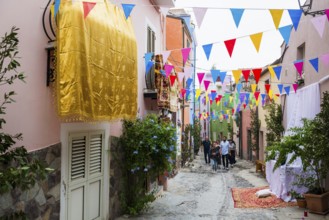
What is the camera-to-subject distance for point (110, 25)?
252 inches

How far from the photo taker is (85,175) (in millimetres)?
6855

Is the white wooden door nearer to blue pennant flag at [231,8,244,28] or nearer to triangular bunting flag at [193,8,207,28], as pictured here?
triangular bunting flag at [193,8,207,28]

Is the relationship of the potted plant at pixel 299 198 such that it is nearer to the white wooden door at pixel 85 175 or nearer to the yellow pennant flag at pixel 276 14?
the white wooden door at pixel 85 175

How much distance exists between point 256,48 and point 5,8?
4591mm

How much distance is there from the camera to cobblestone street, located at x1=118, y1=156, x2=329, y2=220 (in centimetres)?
905

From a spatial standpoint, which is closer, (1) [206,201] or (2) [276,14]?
(2) [276,14]

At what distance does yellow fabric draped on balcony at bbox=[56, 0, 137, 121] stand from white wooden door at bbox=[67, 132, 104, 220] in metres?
0.72

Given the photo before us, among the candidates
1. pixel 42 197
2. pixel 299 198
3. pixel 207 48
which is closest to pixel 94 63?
pixel 42 197

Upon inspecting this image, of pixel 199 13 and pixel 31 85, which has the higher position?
pixel 199 13

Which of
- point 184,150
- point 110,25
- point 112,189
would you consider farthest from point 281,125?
point 110,25

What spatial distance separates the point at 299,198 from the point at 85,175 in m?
6.02

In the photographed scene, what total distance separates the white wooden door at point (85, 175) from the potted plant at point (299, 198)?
541cm

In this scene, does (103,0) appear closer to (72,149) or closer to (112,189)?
(72,149)

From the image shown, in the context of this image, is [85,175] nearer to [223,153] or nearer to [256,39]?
[256,39]
